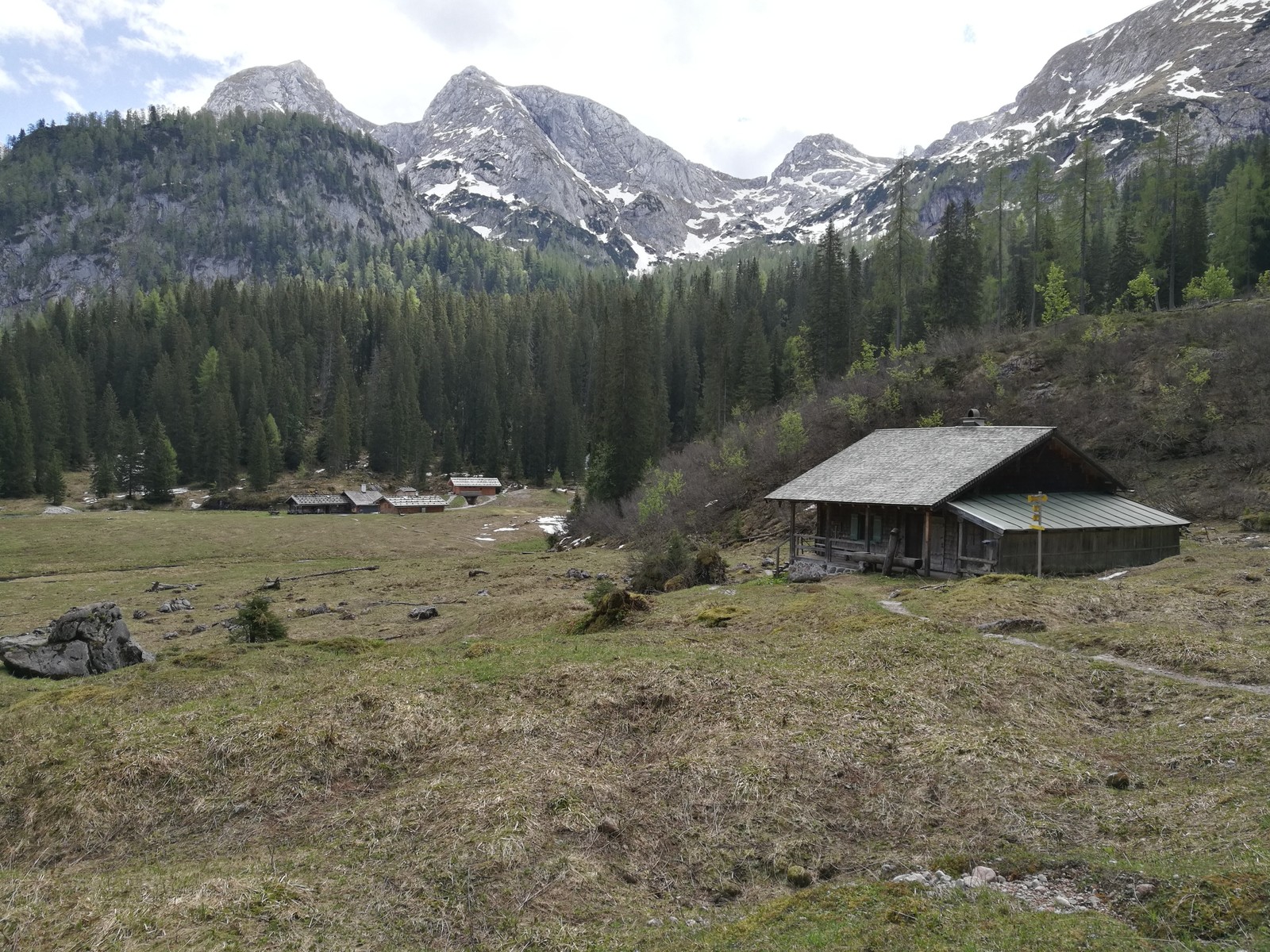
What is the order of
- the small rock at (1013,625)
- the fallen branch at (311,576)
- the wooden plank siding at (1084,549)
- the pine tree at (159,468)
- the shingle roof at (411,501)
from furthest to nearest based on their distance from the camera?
the pine tree at (159,468), the shingle roof at (411,501), the fallen branch at (311,576), the wooden plank siding at (1084,549), the small rock at (1013,625)

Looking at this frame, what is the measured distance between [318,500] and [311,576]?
161 feet

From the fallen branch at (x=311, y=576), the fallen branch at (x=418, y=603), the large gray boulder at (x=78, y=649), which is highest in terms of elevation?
the large gray boulder at (x=78, y=649)

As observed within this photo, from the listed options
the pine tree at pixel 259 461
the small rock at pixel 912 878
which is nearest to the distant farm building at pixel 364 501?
the pine tree at pixel 259 461

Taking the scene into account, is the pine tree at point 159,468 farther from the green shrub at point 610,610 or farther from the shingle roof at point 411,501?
the green shrub at point 610,610

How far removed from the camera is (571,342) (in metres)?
140

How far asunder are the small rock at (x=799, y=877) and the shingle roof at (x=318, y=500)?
97.3 meters

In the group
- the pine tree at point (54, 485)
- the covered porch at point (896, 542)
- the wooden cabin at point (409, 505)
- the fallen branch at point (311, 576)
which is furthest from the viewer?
the wooden cabin at point (409, 505)

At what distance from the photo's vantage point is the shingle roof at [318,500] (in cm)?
9618

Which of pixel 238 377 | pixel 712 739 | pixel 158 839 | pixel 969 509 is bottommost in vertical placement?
pixel 158 839

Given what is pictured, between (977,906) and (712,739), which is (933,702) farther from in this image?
(977,906)

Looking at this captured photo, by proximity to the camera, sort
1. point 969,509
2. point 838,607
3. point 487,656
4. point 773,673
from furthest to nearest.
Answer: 1. point 969,509
2. point 838,607
3. point 487,656
4. point 773,673

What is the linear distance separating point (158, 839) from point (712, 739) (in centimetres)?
846

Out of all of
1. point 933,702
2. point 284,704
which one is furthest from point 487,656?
point 933,702

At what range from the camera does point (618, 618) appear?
24906mm
